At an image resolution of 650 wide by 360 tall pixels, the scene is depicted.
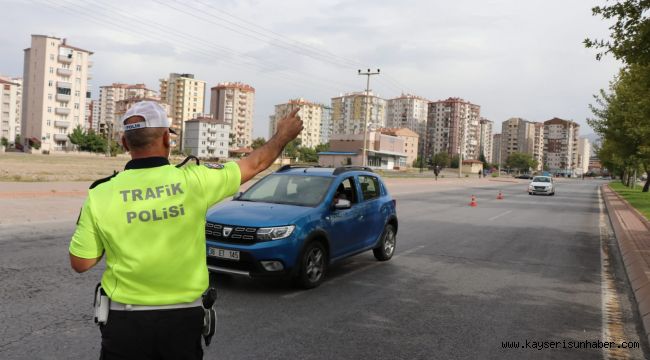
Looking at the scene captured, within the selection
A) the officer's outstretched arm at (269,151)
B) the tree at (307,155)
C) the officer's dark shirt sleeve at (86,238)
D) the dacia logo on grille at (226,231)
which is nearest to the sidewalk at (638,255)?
the dacia logo on grille at (226,231)

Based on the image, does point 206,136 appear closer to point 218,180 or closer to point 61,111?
point 61,111

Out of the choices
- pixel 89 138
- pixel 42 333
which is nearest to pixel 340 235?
pixel 42 333

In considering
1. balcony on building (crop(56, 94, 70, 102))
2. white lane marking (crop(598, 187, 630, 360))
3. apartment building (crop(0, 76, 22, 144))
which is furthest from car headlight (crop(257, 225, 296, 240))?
apartment building (crop(0, 76, 22, 144))

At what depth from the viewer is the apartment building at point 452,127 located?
157788 mm

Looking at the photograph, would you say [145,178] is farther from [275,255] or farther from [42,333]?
[275,255]

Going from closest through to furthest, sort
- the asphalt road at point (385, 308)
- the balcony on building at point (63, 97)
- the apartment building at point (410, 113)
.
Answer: the asphalt road at point (385, 308) < the balcony on building at point (63, 97) < the apartment building at point (410, 113)

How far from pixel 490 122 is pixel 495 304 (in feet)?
659

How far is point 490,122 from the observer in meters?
196

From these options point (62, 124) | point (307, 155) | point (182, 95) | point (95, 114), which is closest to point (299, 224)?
point (62, 124)

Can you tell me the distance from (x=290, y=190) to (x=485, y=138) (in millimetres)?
189433

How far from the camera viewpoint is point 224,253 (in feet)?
20.6

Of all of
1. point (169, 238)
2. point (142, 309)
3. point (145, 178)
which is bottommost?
point (142, 309)

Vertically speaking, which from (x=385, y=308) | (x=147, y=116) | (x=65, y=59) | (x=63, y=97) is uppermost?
(x=65, y=59)

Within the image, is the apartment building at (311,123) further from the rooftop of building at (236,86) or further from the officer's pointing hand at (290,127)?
the officer's pointing hand at (290,127)
